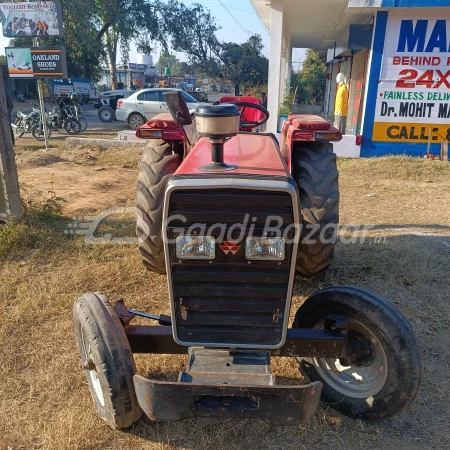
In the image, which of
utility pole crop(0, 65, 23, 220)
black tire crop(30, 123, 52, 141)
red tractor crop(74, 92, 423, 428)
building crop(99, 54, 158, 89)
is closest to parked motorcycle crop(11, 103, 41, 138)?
black tire crop(30, 123, 52, 141)

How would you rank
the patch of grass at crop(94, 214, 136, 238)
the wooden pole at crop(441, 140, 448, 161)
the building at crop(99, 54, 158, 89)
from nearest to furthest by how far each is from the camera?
the patch of grass at crop(94, 214, 136, 238)
the wooden pole at crop(441, 140, 448, 161)
the building at crop(99, 54, 158, 89)

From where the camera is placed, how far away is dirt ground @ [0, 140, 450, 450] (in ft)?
7.54

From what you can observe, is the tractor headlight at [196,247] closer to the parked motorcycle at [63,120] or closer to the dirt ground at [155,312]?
the dirt ground at [155,312]

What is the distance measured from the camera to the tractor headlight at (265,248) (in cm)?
196

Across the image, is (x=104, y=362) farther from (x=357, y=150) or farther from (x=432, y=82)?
(x=432, y=82)

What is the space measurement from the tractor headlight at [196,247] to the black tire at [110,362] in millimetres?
525

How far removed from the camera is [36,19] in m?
11.2

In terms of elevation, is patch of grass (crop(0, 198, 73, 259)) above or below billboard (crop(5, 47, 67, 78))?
below

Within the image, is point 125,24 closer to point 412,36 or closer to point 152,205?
point 412,36

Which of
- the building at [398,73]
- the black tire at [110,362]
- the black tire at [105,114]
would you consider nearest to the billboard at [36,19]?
the building at [398,73]

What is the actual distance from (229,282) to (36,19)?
11627 mm

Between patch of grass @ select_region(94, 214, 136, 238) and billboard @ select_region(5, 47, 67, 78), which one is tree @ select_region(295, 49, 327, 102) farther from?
patch of grass @ select_region(94, 214, 136, 238)

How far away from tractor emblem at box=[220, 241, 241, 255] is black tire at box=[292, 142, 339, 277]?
1404 mm

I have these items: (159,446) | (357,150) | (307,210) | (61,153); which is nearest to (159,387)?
(159,446)
